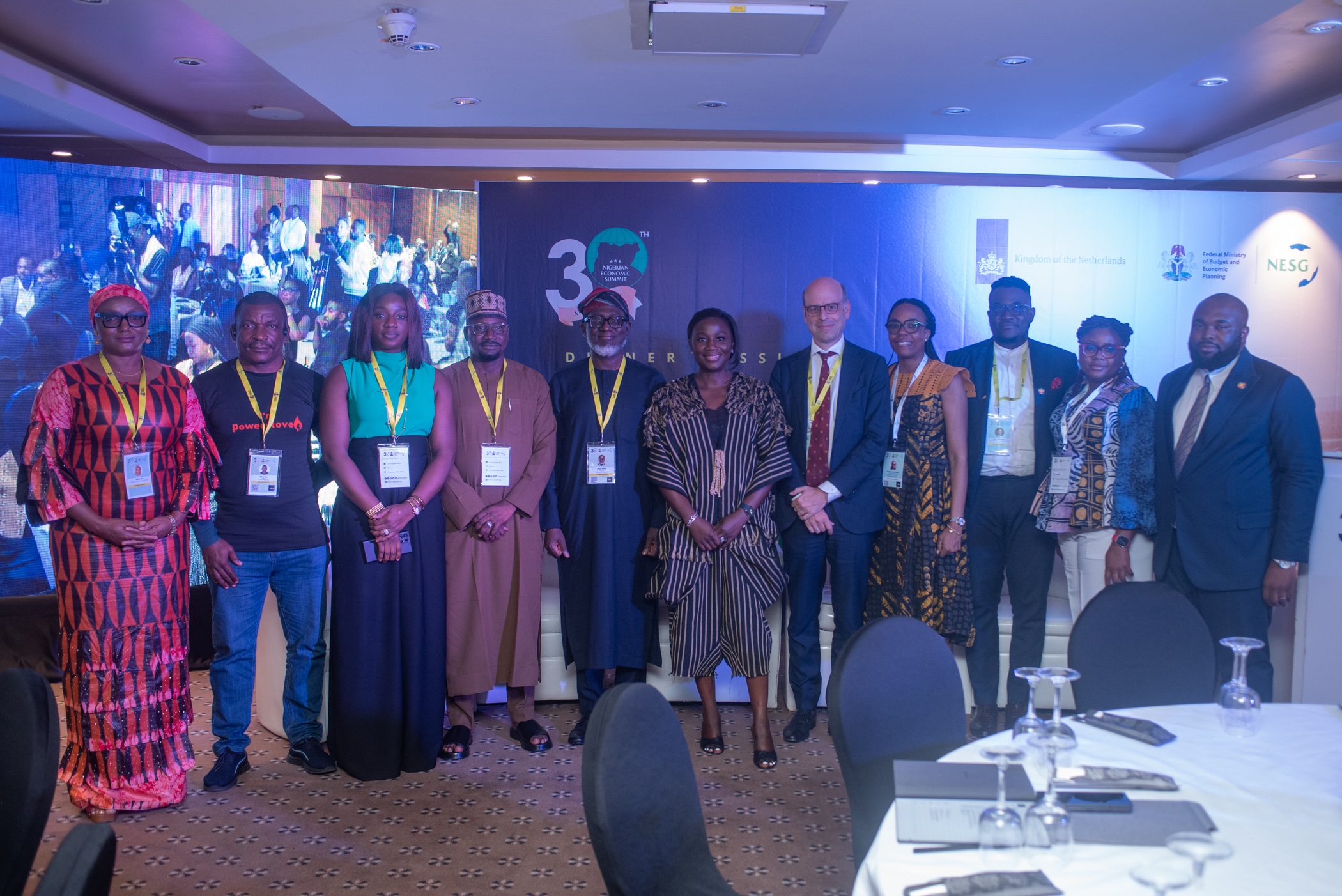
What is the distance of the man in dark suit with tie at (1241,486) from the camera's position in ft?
11.8

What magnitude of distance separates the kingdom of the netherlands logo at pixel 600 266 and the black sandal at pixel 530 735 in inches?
90.4

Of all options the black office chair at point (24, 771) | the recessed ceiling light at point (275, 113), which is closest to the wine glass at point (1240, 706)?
the black office chair at point (24, 771)

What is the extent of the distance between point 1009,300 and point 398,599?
9.60ft

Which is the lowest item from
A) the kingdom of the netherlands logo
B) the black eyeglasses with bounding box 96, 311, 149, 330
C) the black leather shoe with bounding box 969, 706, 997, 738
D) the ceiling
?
the black leather shoe with bounding box 969, 706, 997, 738

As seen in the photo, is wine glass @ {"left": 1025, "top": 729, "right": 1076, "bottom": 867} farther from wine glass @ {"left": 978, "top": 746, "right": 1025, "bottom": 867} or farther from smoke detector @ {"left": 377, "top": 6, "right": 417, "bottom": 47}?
smoke detector @ {"left": 377, "top": 6, "right": 417, "bottom": 47}

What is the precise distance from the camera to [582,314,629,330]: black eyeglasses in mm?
4164

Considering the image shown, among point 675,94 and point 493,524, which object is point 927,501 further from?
point 675,94

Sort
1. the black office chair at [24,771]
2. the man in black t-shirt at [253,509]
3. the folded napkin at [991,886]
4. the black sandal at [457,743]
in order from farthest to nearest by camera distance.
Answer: the black sandal at [457,743] < the man in black t-shirt at [253,509] < the black office chair at [24,771] < the folded napkin at [991,886]

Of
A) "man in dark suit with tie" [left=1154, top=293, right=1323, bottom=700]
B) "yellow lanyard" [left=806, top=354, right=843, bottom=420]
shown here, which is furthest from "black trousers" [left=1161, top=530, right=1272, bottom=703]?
"yellow lanyard" [left=806, top=354, right=843, bottom=420]

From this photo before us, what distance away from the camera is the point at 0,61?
4.55m

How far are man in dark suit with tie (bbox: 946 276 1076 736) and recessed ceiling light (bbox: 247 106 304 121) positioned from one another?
432cm

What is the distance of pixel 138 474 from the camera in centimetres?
331

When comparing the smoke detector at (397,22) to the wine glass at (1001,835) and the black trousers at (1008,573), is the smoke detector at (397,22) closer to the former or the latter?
the black trousers at (1008,573)

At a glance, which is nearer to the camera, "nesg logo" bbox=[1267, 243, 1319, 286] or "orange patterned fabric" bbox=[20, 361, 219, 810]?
"orange patterned fabric" bbox=[20, 361, 219, 810]
